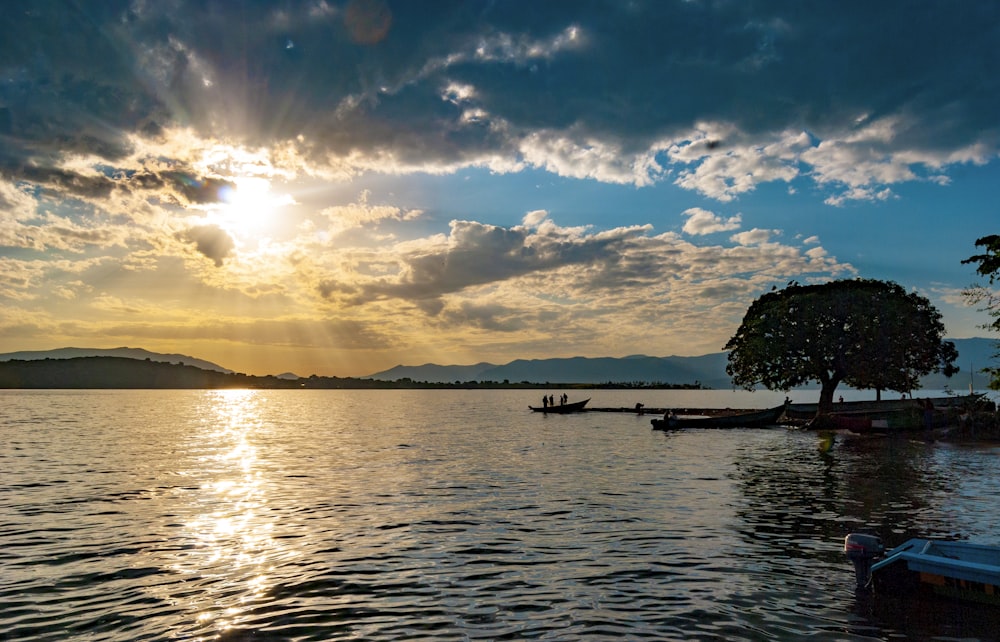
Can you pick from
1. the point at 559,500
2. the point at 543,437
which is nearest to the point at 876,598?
the point at 559,500

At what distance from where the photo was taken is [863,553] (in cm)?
1421

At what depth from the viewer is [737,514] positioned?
78.8 feet

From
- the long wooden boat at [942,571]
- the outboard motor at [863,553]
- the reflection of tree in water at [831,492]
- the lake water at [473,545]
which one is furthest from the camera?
the reflection of tree in water at [831,492]

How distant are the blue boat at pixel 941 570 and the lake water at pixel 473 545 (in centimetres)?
44

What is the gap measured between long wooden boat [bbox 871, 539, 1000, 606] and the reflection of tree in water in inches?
154

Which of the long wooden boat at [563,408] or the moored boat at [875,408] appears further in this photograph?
the long wooden boat at [563,408]

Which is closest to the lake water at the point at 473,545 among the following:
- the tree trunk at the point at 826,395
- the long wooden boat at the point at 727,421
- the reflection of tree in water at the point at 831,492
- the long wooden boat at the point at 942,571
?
the reflection of tree in water at the point at 831,492

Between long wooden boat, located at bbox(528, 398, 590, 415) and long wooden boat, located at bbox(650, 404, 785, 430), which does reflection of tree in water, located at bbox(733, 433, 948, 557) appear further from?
long wooden boat, located at bbox(528, 398, 590, 415)

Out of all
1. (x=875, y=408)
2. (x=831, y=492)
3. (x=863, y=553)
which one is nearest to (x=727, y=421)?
(x=875, y=408)

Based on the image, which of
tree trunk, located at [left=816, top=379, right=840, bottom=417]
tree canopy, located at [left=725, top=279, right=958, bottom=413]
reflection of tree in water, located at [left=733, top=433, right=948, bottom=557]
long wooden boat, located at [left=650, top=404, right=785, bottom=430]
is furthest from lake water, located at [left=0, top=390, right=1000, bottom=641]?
long wooden boat, located at [left=650, top=404, right=785, bottom=430]

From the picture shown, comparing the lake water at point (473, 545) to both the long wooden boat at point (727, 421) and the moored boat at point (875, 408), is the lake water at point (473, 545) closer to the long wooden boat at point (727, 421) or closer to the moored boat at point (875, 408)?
the moored boat at point (875, 408)

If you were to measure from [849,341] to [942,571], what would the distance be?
62463 millimetres

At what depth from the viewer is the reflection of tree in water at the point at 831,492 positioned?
2100 centimetres

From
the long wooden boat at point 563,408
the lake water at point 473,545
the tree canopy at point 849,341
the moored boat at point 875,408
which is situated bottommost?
the lake water at point 473,545
